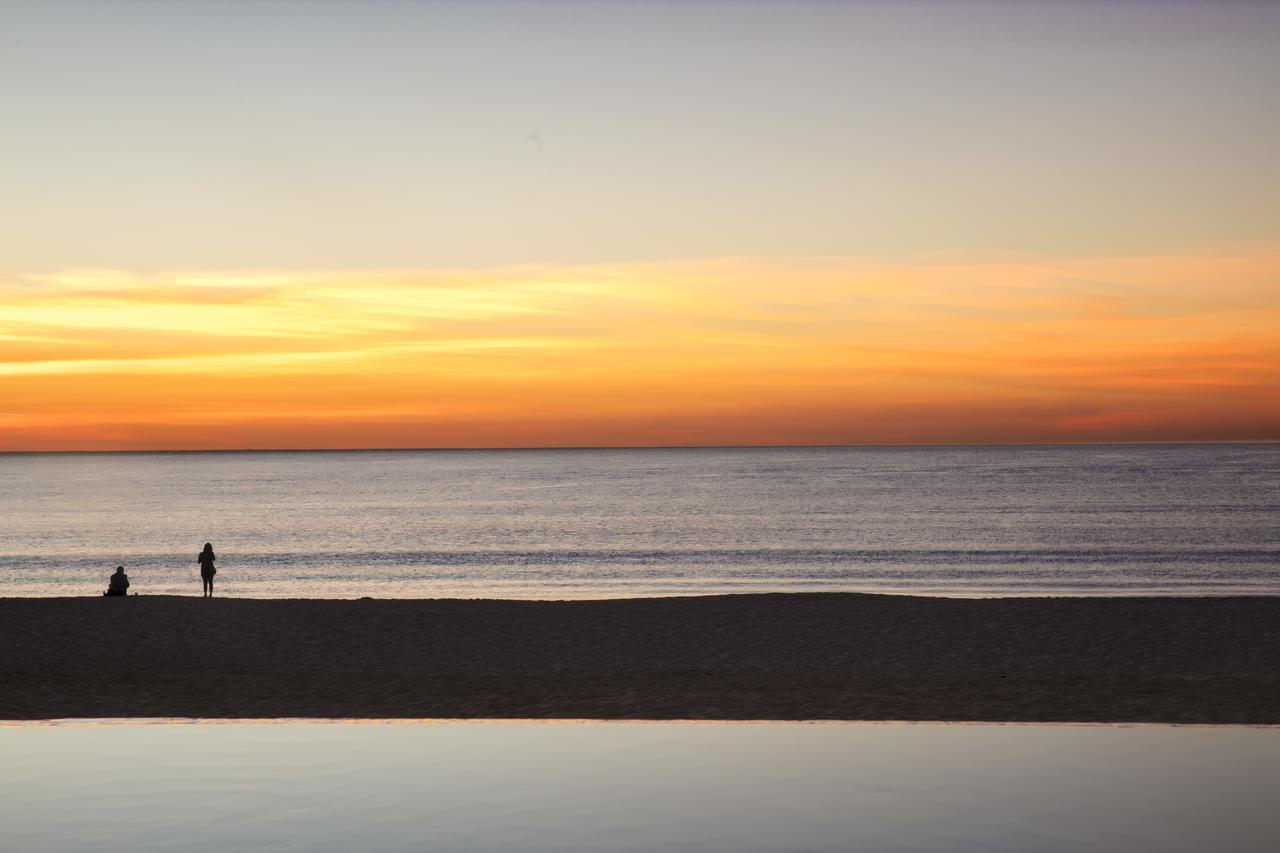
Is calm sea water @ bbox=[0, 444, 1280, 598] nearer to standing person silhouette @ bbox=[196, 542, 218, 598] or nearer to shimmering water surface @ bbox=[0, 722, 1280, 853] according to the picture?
standing person silhouette @ bbox=[196, 542, 218, 598]

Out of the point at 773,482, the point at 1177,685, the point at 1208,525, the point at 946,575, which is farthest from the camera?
the point at 773,482

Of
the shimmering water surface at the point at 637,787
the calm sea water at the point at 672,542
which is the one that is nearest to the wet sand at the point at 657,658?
the shimmering water surface at the point at 637,787

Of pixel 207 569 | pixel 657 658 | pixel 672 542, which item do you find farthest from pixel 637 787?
pixel 672 542

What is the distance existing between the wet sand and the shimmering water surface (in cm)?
139

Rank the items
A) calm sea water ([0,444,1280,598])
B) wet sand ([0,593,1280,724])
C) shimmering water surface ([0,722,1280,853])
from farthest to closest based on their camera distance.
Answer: calm sea water ([0,444,1280,598]) < wet sand ([0,593,1280,724]) < shimmering water surface ([0,722,1280,853])

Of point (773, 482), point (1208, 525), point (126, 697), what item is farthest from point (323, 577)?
point (773, 482)

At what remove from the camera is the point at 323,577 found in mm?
49406

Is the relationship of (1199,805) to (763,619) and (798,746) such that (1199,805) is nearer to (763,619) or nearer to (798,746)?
(798,746)

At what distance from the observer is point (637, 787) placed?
36.1 feet

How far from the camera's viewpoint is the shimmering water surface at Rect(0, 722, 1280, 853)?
9.31 meters

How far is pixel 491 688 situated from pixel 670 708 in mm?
3114

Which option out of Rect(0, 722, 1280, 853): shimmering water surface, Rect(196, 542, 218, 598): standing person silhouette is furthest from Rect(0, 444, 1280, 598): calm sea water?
Rect(0, 722, 1280, 853): shimmering water surface

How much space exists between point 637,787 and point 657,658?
8.92 meters

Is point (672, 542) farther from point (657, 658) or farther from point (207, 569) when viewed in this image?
point (657, 658)
